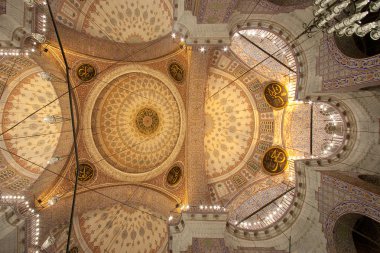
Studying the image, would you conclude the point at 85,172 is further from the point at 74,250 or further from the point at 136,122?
the point at 74,250

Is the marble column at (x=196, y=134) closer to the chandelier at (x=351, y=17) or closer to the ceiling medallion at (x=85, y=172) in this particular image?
the ceiling medallion at (x=85, y=172)

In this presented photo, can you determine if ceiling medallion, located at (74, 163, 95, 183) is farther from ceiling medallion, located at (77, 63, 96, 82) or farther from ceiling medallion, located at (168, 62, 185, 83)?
ceiling medallion, located at (168, 62, 185, 83)

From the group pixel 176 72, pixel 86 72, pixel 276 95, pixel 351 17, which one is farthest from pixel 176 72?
pixel 351 17

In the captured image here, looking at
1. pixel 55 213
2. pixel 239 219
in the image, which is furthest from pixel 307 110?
pixel 55 213

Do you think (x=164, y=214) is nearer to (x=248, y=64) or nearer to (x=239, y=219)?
(x=239, y=219)

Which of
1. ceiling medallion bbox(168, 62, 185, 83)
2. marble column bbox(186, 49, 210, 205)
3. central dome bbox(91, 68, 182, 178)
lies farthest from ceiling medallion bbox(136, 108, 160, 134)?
ceiling medallion bbox(168, 62, 185, 83)

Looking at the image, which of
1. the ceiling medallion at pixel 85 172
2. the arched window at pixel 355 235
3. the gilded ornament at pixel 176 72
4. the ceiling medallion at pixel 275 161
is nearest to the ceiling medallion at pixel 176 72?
the gilded ornament at pixel 176 72
